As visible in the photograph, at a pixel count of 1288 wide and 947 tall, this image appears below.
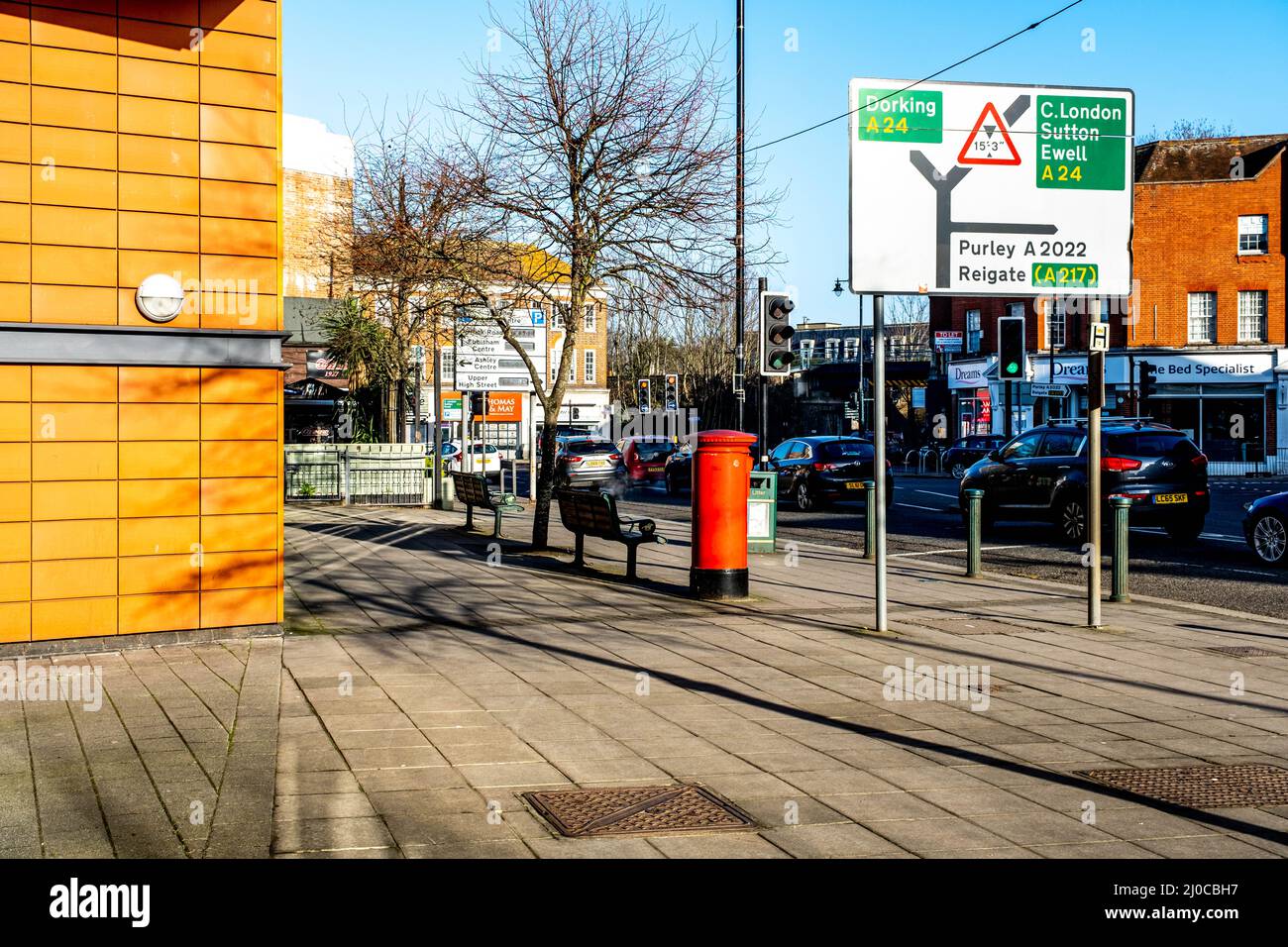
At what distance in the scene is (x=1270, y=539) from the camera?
1616 centimetres

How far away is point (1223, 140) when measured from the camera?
49.3 metres

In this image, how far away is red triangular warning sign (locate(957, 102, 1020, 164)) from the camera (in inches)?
429

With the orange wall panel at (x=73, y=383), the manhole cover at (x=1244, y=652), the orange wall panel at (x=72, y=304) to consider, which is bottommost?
the manhole cover at (x=1244, y=652)

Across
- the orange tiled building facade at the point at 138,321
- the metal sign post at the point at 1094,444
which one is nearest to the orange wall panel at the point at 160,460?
the orange tiled building facade at the point at 138,321

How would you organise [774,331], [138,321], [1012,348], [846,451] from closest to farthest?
[138,321] < [774,331] < [1012,348] < [846,451]

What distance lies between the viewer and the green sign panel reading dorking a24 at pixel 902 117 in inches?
419

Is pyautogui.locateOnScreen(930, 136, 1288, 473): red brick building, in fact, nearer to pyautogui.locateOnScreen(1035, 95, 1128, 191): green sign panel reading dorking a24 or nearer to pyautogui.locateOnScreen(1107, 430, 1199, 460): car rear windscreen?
pyautogui.locateOnScreen(1107, 430, 1199, 460): car rear windscreen

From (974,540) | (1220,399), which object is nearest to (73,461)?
(974,540)

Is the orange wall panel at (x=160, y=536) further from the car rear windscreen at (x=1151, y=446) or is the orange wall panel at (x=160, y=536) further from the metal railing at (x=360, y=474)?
the metal railing at (x=360, y=474)

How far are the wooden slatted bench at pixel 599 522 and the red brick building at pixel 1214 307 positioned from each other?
33938 mm

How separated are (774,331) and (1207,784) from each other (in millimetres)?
10242

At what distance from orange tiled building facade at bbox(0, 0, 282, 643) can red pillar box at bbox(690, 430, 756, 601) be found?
13.5 ft

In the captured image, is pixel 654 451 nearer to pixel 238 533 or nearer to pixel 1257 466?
pixel 1257 466

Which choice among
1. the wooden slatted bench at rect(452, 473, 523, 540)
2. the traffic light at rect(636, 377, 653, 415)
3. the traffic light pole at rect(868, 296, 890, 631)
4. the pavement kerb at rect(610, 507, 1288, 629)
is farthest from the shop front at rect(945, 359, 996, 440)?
the traffic light pole at rect(868, 296, 890, 631)
